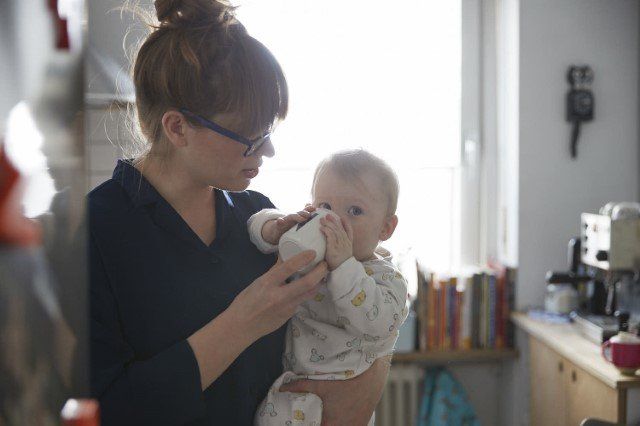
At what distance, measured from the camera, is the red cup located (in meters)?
1.87

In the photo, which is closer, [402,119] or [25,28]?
[25,28]

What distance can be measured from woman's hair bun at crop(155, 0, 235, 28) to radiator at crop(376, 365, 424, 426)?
81.8 inches

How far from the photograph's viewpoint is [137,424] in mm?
1050

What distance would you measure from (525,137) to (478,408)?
4.31 feet

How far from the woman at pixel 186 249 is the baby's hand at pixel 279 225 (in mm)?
73

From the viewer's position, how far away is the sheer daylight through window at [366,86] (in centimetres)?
295

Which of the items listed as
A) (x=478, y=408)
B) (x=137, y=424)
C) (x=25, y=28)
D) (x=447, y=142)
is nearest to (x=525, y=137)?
(x=447, y=142)

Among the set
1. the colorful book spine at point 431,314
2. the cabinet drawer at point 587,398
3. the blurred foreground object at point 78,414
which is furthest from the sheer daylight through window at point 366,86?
the blurred foreground object at point 78,414

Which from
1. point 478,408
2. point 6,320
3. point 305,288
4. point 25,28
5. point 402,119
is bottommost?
point 478,408

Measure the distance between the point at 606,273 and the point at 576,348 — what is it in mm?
357

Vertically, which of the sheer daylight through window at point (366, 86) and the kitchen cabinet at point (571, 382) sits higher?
the sheer daylight through window at point (366, 86)

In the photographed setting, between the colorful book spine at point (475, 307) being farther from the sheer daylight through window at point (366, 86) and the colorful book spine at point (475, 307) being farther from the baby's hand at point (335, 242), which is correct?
the baby's hand at point (335, 242)

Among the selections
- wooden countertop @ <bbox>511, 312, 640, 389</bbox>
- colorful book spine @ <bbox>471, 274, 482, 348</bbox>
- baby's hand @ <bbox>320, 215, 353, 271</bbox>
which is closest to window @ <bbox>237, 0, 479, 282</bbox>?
colorful book spine @ <bbox>471, 274, 482, 348</bbox>

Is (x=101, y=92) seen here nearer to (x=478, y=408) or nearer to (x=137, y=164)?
(x=137, y=164)
